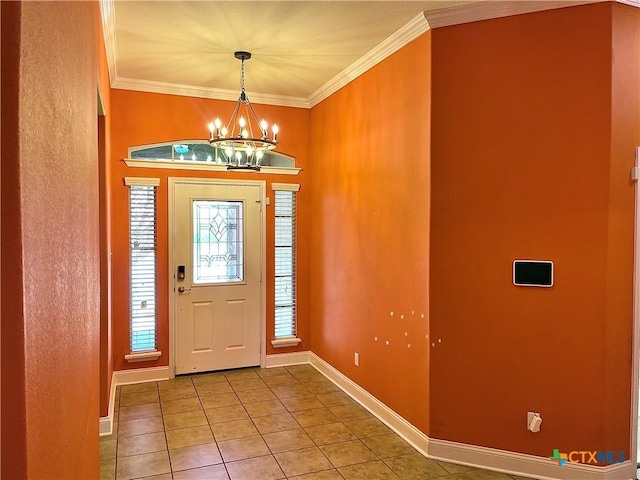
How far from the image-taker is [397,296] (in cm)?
360

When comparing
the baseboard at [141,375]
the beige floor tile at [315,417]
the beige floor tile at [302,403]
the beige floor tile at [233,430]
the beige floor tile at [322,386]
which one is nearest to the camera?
the beige floor tile at [233,430]

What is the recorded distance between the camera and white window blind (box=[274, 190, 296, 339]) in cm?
523

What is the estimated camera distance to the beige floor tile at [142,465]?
297cm

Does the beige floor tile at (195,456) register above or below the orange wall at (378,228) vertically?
below

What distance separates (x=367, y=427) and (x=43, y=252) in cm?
328

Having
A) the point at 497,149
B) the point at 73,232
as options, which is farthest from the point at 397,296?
the point at 73,232

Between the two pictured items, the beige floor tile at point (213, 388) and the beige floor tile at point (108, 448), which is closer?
the beige floor tile at point (108, 448)

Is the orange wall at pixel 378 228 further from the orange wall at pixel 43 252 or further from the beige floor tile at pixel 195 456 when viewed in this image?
the orange wall at pixel 43 252

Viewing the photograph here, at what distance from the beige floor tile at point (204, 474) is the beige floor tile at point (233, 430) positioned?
16.1 inches

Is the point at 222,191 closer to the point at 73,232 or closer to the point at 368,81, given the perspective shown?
the point at 368,81

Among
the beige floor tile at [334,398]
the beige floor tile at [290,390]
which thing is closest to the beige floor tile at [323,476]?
the beige floor tile at [334,398]

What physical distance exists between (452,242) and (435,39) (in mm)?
1400

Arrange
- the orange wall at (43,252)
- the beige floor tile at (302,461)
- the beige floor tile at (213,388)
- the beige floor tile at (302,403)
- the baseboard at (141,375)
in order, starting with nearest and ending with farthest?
the orange wall at (43,252), the beige floor tile at (302,461), the beige floor tile at (302,403), the beige floor tile at (213,388), the baseboard at (141,375)

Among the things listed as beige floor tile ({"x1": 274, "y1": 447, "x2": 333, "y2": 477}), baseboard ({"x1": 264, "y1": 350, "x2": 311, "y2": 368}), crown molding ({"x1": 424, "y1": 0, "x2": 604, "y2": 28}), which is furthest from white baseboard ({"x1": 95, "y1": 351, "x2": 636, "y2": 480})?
crown molding ({"x1": 424, "y1": 0, "x2": 604, "y2": 28})
